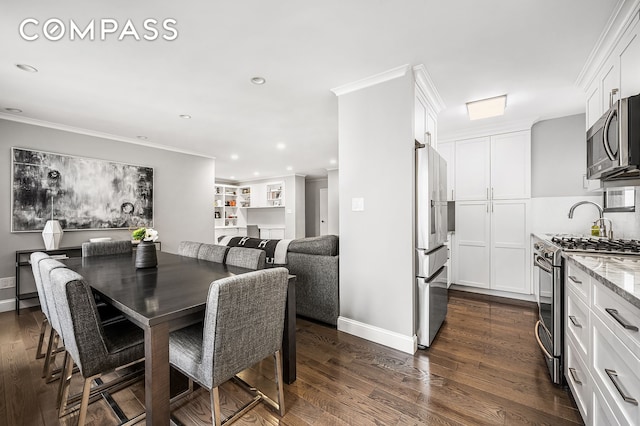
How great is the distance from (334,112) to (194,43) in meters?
1.75

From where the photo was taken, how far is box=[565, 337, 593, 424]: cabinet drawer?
53.1 inches

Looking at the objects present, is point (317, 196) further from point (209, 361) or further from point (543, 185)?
point (209, 361)

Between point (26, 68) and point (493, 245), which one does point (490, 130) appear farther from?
point (26, 68)

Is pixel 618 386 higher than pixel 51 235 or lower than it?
lower

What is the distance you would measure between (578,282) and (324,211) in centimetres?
700

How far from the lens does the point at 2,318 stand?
3100 millimetres

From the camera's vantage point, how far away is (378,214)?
244 centimetres

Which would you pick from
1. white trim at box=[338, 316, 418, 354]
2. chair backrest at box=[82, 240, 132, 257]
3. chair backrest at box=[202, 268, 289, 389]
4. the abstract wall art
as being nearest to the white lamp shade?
the abstract wall art

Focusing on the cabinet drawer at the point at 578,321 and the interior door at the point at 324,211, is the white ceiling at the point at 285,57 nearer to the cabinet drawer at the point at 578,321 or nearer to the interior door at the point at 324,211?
the cabinet drawer at the point at 578,321

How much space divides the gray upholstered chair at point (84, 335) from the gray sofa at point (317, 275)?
1.66 metres

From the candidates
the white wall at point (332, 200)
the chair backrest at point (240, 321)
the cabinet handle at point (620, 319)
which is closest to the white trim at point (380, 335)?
the chair backrest at point (240, 321)

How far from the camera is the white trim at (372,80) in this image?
227 cm

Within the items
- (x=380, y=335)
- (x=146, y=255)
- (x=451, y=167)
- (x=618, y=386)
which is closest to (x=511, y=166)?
(x=451, y=167)

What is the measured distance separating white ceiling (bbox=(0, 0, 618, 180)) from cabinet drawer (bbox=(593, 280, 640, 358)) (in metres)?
1.67
